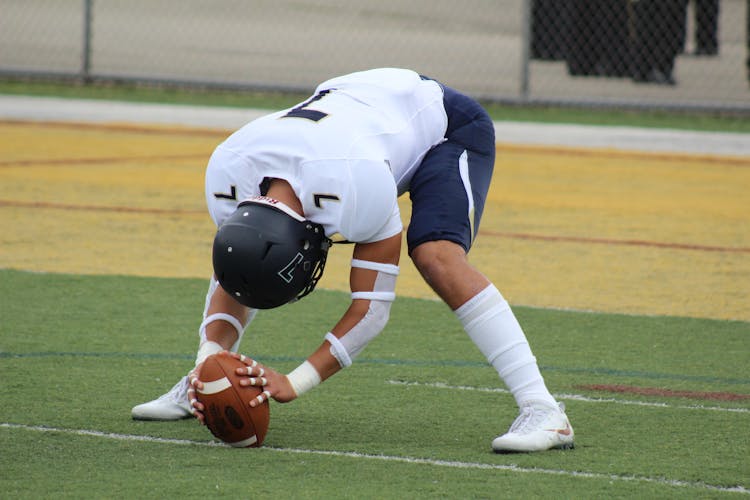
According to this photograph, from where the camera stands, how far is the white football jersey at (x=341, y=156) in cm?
467

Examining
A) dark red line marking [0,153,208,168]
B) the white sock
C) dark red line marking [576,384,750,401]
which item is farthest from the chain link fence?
the white sock

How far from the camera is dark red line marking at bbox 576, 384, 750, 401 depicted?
18.6 feet

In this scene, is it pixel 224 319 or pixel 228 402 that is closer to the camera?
pixel 228 402

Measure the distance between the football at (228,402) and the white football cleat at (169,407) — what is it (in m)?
0.49

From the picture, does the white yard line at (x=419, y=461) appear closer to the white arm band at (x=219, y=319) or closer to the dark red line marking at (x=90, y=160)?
the white arm band at (x=219, y=319)

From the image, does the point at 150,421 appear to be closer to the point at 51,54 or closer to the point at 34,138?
the point at 34,138

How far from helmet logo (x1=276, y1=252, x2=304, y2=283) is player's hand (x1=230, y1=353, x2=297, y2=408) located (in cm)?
34

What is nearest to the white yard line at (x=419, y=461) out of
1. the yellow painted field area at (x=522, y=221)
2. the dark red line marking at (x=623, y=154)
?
the yellow painted field area at (x=522, y=221)

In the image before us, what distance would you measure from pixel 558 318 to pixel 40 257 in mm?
3157

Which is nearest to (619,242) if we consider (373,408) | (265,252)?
(373,408)

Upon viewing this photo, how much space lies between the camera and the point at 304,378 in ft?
15.7

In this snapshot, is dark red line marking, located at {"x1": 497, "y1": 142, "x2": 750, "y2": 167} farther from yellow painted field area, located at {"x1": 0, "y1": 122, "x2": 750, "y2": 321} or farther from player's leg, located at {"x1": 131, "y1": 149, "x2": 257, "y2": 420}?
player's leg, located at {"x1": 131, "y1": 149, "x2": 257, "y2": 420}

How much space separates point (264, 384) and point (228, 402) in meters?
0.14

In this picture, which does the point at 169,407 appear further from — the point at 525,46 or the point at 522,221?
the point at 525,46
